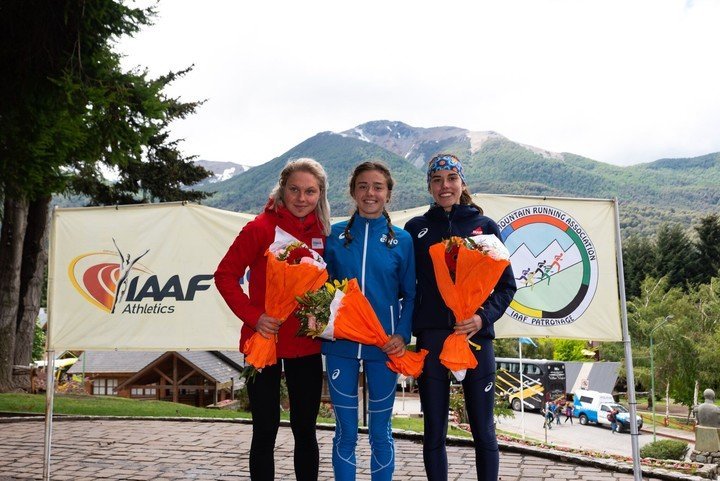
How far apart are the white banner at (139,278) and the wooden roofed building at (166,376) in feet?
93.3

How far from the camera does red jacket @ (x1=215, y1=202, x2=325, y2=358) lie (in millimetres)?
3932

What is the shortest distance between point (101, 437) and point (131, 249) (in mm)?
2653

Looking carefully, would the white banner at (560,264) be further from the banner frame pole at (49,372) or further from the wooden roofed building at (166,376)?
the wooden roofed building at (166,376)

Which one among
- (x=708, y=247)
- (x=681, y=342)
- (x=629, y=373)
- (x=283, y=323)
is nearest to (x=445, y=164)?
(x=283, y=323)

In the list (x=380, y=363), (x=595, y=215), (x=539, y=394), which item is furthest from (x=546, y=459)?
(x=539, y=394)

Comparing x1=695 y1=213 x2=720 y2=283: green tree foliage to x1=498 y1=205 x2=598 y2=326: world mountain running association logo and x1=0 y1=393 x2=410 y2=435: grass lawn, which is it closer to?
x1=0 y1=393 x2=410 y2=435: grass lawn

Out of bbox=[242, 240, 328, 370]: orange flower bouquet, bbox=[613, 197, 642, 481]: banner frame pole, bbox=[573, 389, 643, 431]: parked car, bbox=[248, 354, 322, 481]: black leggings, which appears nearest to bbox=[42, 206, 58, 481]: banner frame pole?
bbox=[248, 354, 322, 481]: black leggings

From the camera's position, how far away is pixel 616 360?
56062 mm

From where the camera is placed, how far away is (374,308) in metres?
3.93

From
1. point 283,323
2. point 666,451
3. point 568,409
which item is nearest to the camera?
point 283,323

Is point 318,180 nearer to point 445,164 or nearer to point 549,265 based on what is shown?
point 445,164

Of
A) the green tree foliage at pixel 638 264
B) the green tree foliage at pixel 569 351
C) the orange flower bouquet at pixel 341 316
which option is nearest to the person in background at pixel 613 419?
the green tree foliage at pixel 638 264

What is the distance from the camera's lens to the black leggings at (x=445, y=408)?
3.99 meters

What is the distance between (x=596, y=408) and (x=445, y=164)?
4471cm
